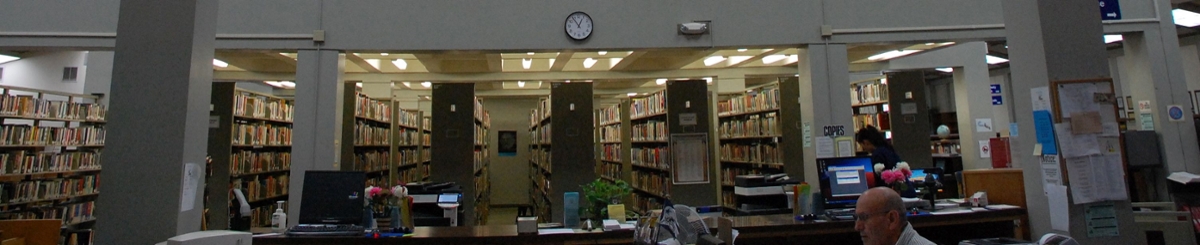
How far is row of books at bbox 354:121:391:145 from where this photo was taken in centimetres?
701

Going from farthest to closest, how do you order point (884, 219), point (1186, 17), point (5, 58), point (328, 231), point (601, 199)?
point (5, 58)
point (1186, 17)
point (601, 199)
point (328, 231)
point (884, 219)

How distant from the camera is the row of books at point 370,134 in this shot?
23.0 feet

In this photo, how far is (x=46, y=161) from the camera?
20.6 feet

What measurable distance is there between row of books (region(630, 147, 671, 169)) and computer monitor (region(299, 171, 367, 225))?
402 cm

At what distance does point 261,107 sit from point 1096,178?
8273 millimetres

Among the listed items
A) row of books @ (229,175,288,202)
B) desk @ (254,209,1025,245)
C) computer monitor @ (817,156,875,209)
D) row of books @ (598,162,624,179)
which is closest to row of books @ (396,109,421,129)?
row of books @ (229,175,288,202)

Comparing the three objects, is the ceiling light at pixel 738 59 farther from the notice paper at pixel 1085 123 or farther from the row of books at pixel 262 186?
the row of books at pixel 262 186

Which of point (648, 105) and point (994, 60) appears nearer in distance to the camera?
point (648, 105)

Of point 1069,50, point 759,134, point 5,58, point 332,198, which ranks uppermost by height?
point 5,58

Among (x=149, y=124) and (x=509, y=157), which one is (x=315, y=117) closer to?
(x=149, y=124)

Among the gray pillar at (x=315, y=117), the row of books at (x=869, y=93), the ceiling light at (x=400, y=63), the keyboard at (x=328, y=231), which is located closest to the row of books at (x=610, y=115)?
the ceiling light at (x=400, y=63)

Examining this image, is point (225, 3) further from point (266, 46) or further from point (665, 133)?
point (665, 133)

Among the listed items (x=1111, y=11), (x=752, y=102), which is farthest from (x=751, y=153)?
(x=1111, y=11)

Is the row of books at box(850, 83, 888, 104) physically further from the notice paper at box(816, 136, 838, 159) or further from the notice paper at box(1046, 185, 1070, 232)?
the notice paper at box(1046, 185, 1070, 232)
